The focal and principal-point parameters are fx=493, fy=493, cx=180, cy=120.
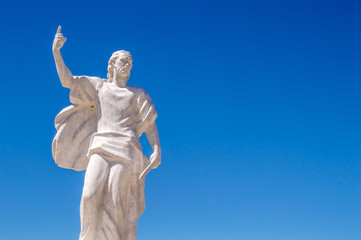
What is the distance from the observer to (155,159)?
10031 millimetres

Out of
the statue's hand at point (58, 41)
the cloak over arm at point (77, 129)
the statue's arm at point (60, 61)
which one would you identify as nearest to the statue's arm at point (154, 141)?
the cloak over arm at point (77, 129)

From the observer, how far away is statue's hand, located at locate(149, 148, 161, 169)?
10.0 metres

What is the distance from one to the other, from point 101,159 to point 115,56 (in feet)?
7.21

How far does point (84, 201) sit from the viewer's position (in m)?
9.11

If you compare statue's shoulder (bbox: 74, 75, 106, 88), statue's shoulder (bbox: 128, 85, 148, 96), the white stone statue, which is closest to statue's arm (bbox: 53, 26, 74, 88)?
the white stone statue

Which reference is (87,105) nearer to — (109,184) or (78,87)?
(78,87)

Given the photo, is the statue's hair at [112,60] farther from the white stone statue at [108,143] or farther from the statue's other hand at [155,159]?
the statue's other hand at [155,159]

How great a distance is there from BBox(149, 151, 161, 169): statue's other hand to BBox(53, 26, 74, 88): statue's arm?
7.39 feet

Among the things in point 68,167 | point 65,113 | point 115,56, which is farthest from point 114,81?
point 68,167

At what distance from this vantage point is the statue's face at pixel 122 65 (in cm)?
1007

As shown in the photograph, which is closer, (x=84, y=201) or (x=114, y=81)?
(x=84, y=201)

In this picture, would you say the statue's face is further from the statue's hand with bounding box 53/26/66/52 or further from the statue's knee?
the statue's knee

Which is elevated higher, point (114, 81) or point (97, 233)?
point (114, 81)

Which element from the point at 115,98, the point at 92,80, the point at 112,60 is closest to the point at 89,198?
the point at 115,98
